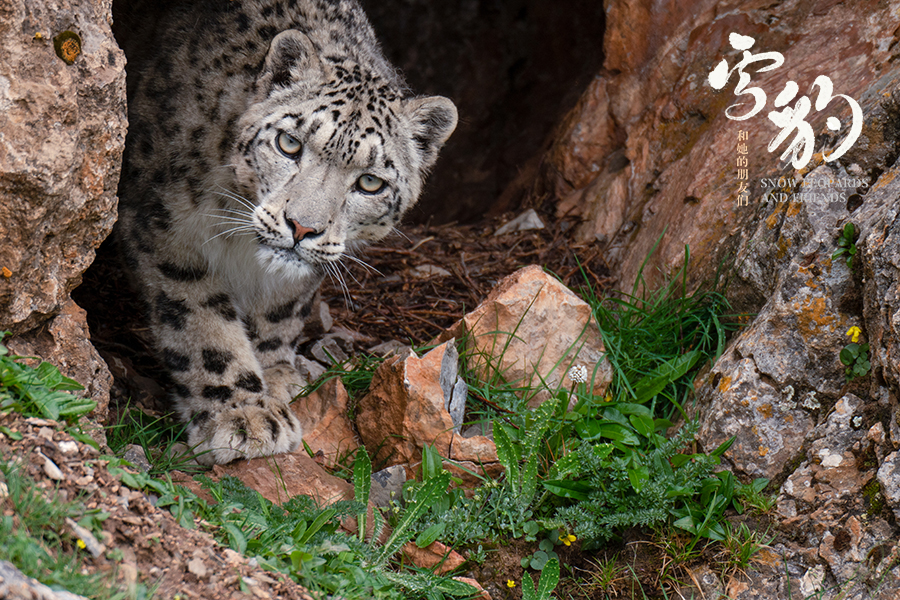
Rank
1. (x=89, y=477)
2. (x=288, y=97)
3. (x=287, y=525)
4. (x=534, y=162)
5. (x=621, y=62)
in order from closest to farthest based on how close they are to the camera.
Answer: (x=89, y=477) < (x=287, y=525) < (x=288, y=97) < (x=621, y=62) < (x=534, y=162)

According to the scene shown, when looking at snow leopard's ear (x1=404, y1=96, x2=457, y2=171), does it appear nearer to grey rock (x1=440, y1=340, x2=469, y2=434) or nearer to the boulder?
the boulder

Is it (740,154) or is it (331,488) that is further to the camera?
(740,154)

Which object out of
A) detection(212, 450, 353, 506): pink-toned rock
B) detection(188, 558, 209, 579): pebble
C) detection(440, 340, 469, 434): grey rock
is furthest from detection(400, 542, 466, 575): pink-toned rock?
detection(188, 558, 209, 579): pebble

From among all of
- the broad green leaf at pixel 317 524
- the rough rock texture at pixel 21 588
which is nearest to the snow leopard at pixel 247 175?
the broad green leaf at pixel 317 524

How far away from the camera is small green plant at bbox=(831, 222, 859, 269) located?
4000 millimetres

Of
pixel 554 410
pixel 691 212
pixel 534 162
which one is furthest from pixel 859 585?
pixel 534 162

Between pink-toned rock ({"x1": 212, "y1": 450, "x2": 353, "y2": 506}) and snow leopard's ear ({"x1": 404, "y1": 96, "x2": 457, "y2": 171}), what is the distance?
6.62ft

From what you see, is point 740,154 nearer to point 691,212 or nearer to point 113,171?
point 691,212

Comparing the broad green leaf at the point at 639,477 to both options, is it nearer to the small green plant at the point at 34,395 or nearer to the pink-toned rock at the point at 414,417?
the pink-toned rock at the point at 414,417

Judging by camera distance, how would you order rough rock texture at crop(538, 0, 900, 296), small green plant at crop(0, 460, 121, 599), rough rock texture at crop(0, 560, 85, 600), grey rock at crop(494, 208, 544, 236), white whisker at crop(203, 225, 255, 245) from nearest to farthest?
rough rock texture at crop(0, 560, 85, 600) → small green plant at crop(0, 460, 121, 599) → white whisker at crop(203, 225, 255, 245) → rough rock texture at crop(538, 0, 900, 296) → grey rock at crop(494, 208, 544, 236)

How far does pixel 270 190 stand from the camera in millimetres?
4328

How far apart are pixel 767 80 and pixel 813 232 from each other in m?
1.91

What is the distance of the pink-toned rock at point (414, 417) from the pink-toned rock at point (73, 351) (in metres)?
1.43

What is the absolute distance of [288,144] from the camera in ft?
14.3
